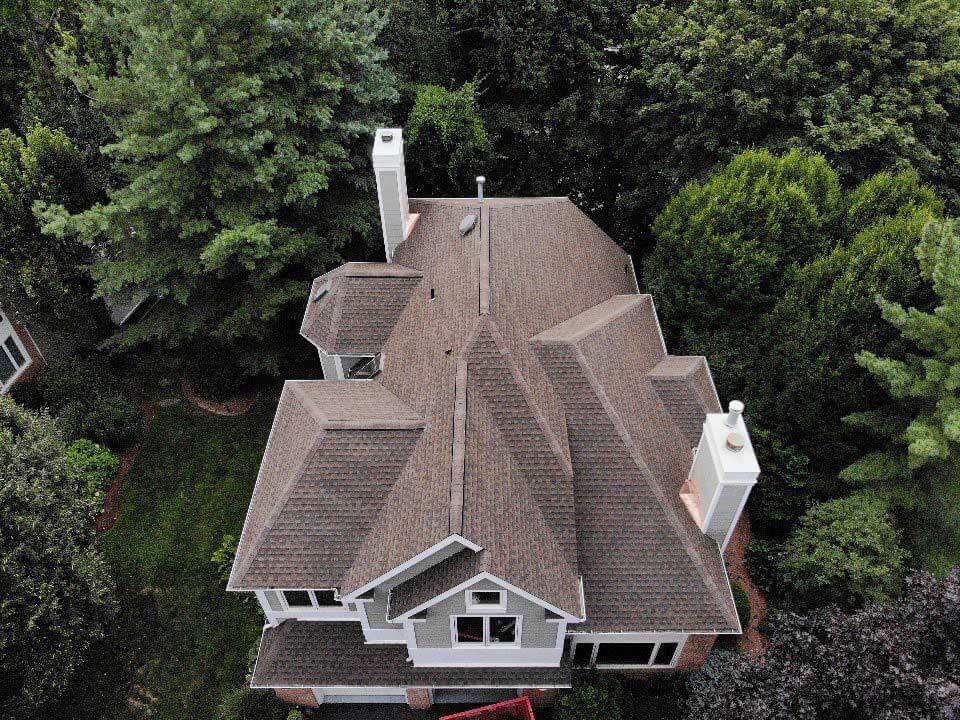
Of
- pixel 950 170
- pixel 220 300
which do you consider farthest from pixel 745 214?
pixel 220 300

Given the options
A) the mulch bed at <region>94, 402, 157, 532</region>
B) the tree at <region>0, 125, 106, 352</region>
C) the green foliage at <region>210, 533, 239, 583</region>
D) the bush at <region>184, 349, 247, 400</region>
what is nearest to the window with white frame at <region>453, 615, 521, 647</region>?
the green foliage at <region>210, 533, 239, 583</region>

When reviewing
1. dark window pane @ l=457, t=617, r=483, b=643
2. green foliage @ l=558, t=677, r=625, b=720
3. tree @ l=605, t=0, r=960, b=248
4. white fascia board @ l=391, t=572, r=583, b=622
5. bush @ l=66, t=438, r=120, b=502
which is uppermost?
tree @ l=605, t=0, r=960, b=248

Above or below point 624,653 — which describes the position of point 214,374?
above

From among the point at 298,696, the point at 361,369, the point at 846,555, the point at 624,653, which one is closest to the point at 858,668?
Result: the point at 846,555

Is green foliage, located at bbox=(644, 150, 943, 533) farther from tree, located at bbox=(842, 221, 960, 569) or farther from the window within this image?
the window

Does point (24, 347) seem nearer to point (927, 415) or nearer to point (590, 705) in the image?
point (590, 705)

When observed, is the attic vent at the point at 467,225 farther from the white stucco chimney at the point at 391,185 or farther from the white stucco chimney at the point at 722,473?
the white stucco chimney at the point at 722,473

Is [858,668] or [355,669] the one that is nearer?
[858,668]
